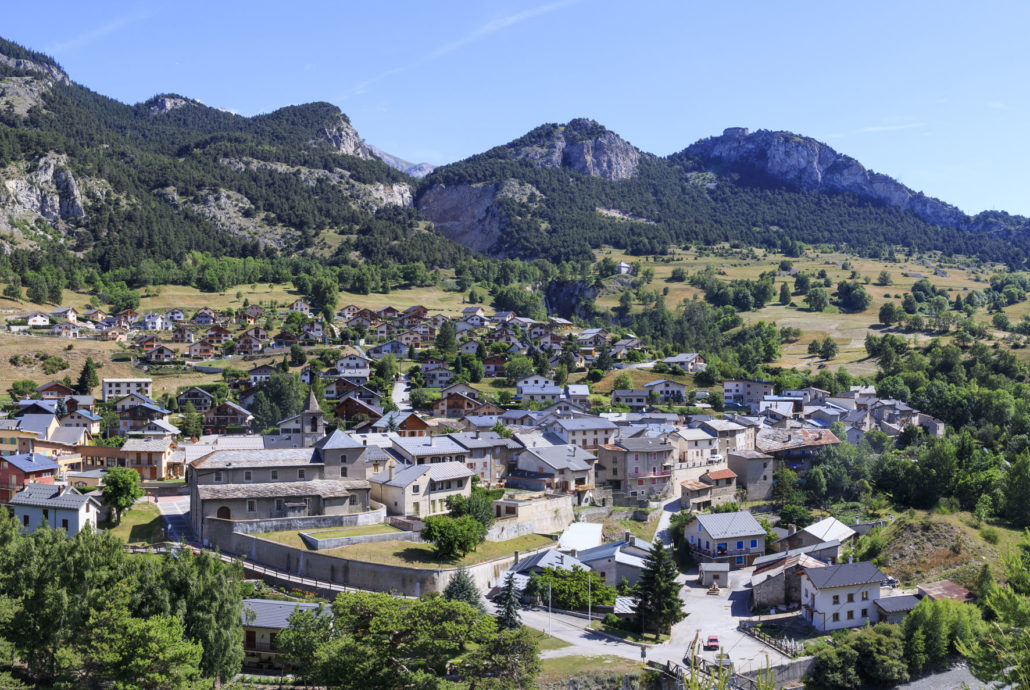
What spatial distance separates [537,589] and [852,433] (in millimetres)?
45476

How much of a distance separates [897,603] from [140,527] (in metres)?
40.4

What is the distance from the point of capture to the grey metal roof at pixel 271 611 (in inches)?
1475

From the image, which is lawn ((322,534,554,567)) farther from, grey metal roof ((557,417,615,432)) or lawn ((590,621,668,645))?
grey metal roof ((557,417,615,432))

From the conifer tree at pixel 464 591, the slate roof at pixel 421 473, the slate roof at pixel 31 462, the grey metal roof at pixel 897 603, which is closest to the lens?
the conifer tree at pixel 464 591

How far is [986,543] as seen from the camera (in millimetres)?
55562

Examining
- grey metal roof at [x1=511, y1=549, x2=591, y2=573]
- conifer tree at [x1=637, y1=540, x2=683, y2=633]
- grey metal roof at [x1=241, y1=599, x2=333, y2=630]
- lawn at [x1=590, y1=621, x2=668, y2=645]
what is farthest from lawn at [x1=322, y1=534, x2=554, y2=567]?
conifer tree at [x1=637, y1=540, x2=683, y2=633]

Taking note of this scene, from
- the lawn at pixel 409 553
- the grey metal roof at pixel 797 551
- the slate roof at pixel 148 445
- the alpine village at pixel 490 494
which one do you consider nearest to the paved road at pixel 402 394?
the alpine village at pixel 490 494

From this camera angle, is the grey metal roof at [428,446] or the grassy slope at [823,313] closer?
the grey metal roof at [428,446]

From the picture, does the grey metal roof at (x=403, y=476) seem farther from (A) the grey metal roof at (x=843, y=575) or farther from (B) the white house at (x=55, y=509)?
(A) the grey metal roof at (x=843, y=575)

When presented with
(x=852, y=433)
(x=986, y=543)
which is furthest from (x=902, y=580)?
(x=852, y=433)

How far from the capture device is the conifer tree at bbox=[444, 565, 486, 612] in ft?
136

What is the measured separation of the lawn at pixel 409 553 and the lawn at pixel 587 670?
9.74 metres

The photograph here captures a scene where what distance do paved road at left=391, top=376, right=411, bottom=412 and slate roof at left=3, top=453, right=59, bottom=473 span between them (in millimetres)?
32573

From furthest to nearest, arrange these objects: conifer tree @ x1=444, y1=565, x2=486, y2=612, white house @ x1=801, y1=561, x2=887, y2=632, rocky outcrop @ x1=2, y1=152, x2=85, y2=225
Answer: rocky outcrop @ x1=2, y1=152, x2=85, y2=225
white house @ x1=801, y1=561, x2=887, y2=632
conifer tree @ x1=444, y1=565, x2=486, y2=612
